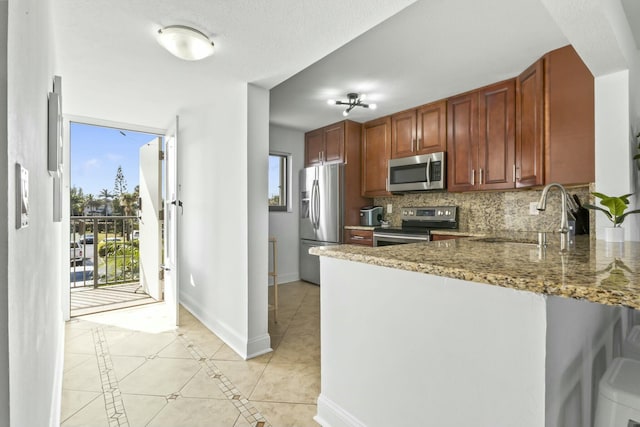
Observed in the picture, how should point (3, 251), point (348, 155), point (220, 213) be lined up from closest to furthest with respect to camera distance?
point (3, 251) < point (220, 213) < point (348, 155)

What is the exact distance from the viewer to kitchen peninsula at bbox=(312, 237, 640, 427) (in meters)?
0.88

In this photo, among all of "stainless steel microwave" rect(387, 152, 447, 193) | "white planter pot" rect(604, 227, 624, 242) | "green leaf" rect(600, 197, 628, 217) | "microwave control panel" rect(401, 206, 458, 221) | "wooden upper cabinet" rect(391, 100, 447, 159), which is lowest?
"white planter pot" rect(604, 227, 624, 242)

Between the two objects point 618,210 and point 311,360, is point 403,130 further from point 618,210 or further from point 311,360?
point 311,360

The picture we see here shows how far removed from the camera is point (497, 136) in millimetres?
3000

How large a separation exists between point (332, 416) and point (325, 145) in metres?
3.52

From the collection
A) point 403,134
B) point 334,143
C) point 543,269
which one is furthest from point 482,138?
point 543,269

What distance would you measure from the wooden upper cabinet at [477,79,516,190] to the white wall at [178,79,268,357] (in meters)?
2.13

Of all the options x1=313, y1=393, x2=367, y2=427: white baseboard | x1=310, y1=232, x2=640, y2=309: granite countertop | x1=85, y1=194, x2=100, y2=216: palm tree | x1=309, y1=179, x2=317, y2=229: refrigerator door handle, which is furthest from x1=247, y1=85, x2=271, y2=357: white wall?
x1=85, y1=194, x2=100, y2=216: palm tree

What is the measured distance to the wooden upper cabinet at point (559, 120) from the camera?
2.20 meters

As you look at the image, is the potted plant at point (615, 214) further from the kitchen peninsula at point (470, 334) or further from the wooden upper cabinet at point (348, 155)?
the wooden upper cabinet at point (348, 155)

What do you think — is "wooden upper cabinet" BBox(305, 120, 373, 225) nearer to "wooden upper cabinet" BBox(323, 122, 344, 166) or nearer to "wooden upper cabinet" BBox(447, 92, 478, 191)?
"wooden upper cabinet" BBox(323, 122, 344, 166)

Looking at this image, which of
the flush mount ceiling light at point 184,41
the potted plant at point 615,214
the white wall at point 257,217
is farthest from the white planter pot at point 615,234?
the flush mount ceiling light at point 184,41

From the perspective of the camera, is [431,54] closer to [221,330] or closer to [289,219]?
[221,330]

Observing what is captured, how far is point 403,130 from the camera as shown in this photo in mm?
3861
